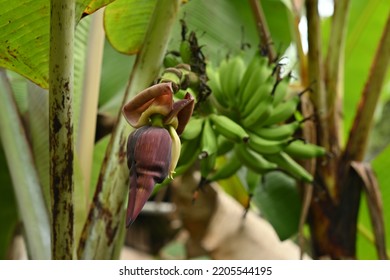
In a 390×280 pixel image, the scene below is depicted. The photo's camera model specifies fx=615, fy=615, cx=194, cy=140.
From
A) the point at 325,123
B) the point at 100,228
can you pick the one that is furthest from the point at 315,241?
the point at 100,228

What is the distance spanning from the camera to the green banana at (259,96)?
85 centimetres

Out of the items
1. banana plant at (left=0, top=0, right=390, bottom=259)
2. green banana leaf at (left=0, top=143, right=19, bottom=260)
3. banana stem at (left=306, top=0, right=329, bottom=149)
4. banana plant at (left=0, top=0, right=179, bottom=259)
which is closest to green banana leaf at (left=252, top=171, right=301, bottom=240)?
banana plant at (left=0, top=0, right=390, bottom=259)

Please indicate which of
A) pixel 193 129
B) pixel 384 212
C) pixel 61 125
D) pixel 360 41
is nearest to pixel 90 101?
pixel 193 129

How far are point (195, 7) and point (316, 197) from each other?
0.40 m

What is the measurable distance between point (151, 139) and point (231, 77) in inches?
17.7

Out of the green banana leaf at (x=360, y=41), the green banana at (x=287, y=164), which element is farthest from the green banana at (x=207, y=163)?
the green banana leaf at (x=360, y=41)

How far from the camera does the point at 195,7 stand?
1104 mm

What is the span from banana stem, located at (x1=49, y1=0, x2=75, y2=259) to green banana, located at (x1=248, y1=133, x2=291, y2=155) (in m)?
0.29

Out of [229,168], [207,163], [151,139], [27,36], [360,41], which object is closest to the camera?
[151,139]

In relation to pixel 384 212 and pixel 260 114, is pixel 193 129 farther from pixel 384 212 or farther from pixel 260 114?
pixel 384 212

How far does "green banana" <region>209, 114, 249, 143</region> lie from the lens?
31.2 inches

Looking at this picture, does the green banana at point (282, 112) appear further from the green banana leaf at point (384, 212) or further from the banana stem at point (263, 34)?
the green banana leaf at point (384, 212)

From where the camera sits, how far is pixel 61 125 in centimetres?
62
